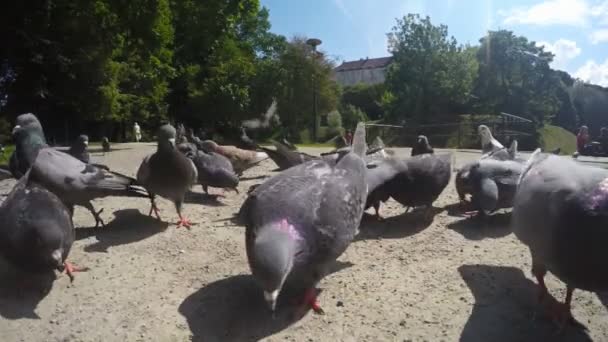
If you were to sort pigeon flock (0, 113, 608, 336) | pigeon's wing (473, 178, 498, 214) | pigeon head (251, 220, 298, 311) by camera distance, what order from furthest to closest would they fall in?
pigeon's wing (473, 178, 498, 214), pigeon flock (0, 113, 608, 336), pigeon head (251, 220, 298, 311)

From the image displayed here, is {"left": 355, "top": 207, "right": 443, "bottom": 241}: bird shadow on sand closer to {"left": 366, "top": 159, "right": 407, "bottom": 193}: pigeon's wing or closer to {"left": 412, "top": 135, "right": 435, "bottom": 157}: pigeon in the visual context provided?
{"left": 366, "top": 159, "right": 407, "bottom": 193}: pigeon's wing

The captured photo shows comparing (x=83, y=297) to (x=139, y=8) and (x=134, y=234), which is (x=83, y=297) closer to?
(x=134, y=234)

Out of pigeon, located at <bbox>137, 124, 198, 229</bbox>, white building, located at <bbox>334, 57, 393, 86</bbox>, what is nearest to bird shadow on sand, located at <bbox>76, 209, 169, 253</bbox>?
pigeon, located at <bbox>137, 124, 198, 229</bbox>

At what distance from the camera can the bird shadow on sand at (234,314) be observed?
11.0ft

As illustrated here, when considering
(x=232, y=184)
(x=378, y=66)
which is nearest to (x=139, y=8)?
(x=232, y=184)

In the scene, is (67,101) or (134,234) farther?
(67,101)

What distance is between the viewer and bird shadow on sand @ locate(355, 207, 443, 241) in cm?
559

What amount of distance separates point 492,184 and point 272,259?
3.72 metres

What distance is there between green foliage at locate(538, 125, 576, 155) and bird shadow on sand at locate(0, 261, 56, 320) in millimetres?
29422

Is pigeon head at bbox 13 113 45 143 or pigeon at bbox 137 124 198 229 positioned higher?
pigeon head at bbox 13 113 45 143

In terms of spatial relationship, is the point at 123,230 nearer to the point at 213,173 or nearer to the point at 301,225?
the point at 213,173

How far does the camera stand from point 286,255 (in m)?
2.94

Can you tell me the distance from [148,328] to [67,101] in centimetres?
2079

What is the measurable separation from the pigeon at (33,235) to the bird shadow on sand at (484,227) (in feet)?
14.4
